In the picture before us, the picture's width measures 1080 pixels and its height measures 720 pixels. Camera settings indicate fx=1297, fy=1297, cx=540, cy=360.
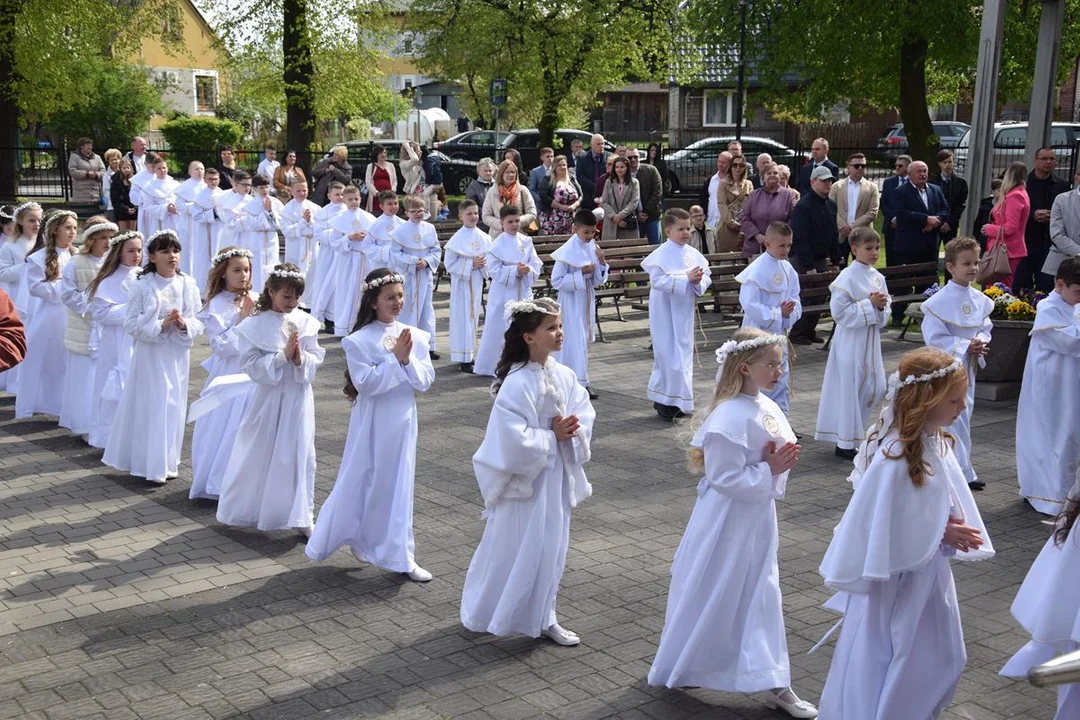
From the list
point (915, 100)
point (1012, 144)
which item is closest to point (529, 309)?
point (915, 100)

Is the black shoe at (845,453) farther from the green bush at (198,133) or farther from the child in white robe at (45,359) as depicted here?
the green bush at (198,133)

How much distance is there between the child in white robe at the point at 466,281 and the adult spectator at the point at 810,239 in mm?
4057

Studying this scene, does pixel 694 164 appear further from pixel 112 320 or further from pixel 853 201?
pixel 112 320

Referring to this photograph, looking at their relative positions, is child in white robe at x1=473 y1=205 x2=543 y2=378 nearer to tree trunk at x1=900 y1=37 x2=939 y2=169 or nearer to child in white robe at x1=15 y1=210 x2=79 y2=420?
child in white robe at x1=15 y1=210 x2=79 y2=420

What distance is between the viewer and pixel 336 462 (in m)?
10.8

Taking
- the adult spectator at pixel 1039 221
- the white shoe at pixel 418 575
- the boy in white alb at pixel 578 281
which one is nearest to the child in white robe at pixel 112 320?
the white shoe at pixel 418 575

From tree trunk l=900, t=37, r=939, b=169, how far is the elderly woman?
532 inches

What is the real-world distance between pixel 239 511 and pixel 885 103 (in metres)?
25.6

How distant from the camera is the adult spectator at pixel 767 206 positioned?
56.3 ft

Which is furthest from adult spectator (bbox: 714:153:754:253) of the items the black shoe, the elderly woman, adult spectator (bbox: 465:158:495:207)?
the black shoe

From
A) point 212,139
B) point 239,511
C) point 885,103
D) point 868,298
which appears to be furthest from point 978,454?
point 212,139

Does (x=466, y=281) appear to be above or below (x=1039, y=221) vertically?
below

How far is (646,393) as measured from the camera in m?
13.2

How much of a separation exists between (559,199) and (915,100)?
12.5 m
